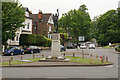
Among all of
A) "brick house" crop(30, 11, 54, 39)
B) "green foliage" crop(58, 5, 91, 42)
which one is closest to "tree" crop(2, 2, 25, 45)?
"brick house" crop(30, 11, 54, 39)

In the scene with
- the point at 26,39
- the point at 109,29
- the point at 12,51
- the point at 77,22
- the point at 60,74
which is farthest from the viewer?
the point at 77,22

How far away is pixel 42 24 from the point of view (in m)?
63.2

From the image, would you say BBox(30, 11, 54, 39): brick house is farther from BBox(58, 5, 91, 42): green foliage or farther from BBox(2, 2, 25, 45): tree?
BBox(2, 2, 25, 45): tree

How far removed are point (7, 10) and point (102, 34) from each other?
5193cm

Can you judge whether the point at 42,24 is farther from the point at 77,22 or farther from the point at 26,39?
the point at 77,22

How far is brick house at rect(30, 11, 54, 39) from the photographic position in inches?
2431

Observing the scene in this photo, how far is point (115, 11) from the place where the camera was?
81.3 metres

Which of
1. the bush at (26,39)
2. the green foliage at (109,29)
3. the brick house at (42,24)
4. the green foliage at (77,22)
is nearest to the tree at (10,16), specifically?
the bush at (26,39)

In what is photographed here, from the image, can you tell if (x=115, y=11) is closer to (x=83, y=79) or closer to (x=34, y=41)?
(x=34, y=41)

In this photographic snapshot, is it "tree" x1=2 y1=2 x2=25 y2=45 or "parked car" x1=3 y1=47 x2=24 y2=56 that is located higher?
"tree" x1=2 y1=2 x2=25 y2=45

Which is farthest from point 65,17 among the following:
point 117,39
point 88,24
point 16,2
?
point 16,2

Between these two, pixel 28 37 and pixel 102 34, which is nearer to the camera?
pixel 28 37

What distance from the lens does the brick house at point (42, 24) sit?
203 feet

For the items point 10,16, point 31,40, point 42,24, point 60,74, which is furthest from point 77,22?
point 60,74
